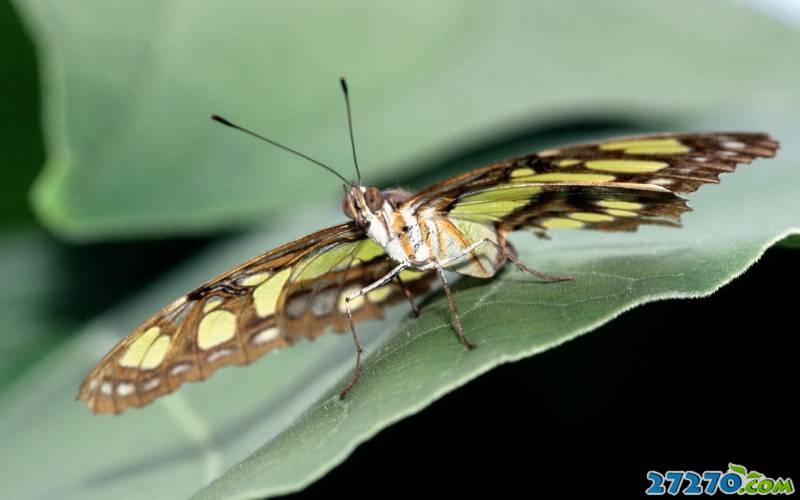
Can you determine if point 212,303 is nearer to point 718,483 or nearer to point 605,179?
point 605,179

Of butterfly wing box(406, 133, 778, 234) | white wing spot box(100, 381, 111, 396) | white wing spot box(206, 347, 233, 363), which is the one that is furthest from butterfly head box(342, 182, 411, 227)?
white wing spot box(100, 381, 111, 396)

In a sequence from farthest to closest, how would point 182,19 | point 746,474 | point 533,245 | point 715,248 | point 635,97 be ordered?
point 635,97, point 533,245, point 182,19, point 746,474, point 715,248

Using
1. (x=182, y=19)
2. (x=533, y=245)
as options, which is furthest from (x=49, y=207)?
(x=533, y=245)

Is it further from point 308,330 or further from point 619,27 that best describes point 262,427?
point 619,27

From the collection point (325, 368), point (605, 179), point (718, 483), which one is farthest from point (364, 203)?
point (718, 483)

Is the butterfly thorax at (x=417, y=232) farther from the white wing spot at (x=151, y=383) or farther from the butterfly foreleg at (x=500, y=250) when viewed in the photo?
the white wing spot at (x=151, y=383)
